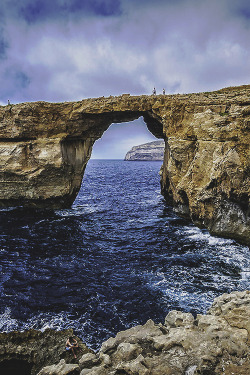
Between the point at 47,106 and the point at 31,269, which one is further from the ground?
the point at 47,106

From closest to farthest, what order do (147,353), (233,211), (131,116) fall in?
(147,353) → (233,211) → (131,116)

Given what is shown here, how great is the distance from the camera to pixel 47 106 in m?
31.4

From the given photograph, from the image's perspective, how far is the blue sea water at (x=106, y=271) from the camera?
44.9 ft

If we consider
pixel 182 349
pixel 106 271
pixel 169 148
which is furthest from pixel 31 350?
pixel 169 148

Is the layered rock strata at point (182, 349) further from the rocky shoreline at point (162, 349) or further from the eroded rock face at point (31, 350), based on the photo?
the eroded rock face at point (31, 350)

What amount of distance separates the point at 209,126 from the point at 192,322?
55.7 ft

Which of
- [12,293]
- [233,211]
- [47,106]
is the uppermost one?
[47,106]

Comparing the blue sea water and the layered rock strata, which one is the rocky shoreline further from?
the blue sea water

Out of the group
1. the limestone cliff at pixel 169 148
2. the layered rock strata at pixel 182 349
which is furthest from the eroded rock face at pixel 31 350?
the limestone cliff at pixel 169 148

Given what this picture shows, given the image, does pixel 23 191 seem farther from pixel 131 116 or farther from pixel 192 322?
pixel 192 322

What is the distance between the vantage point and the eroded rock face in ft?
33.7

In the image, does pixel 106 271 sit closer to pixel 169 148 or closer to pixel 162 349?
pixel 162 349

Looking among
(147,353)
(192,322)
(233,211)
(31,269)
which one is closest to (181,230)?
(233,211)

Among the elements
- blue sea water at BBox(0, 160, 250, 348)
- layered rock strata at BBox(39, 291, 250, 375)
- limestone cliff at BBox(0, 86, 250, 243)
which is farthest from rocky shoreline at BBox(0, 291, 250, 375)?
limestone cliff at BBox(0, 86, 250, 243)
